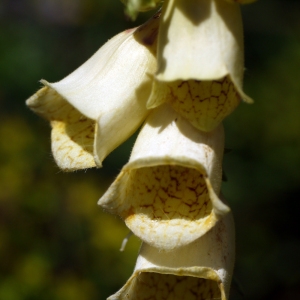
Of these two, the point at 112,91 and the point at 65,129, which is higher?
the point at 112,91

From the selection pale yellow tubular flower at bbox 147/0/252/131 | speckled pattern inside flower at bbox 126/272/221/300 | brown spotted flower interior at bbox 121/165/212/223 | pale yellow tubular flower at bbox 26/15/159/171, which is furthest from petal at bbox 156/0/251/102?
speckled pattern inside flower at bbox 126/272/221/300

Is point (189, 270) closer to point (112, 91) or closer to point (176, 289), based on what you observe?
point (176, 289)

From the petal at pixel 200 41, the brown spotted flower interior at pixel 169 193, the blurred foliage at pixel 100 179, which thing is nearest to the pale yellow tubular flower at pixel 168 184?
the brown spotted flower interior at pixel 169 193

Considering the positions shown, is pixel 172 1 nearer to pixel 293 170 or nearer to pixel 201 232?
pixel 201 232

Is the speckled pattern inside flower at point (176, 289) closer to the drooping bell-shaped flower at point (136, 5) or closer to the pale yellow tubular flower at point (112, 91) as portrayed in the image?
the pale yellow tubular flower at point (112, 91)

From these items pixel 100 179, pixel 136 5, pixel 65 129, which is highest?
pixel 136 5

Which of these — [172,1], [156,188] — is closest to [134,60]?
[172,1]

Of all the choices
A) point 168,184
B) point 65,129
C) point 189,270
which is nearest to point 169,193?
point 168,184
